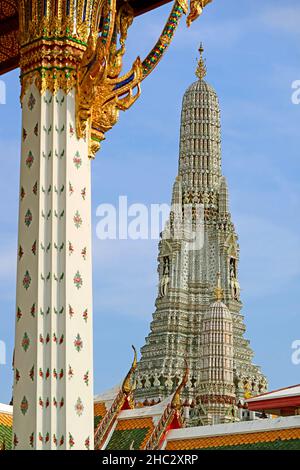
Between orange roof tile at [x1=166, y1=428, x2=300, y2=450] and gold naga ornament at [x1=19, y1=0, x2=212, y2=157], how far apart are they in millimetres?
6838

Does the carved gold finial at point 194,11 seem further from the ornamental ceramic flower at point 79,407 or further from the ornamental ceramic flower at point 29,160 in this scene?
the ornamental ceramic flower at point 79,407

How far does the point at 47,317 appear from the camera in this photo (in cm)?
706

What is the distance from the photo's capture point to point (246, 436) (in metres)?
14.1

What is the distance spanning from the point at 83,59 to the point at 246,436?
789 centimetres

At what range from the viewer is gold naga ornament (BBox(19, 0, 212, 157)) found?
7.49m

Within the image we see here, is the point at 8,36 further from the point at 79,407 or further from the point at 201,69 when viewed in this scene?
the point at 201,69

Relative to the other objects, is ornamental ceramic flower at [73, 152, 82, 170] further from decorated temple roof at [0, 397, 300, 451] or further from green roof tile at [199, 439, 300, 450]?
green roof tile at [199, 439, 300, 450]

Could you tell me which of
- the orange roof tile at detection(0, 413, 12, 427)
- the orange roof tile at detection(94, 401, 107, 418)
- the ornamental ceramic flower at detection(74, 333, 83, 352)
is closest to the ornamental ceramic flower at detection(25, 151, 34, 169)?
the ornamental ceramic flower at detection(74, 333, 83, 352)
